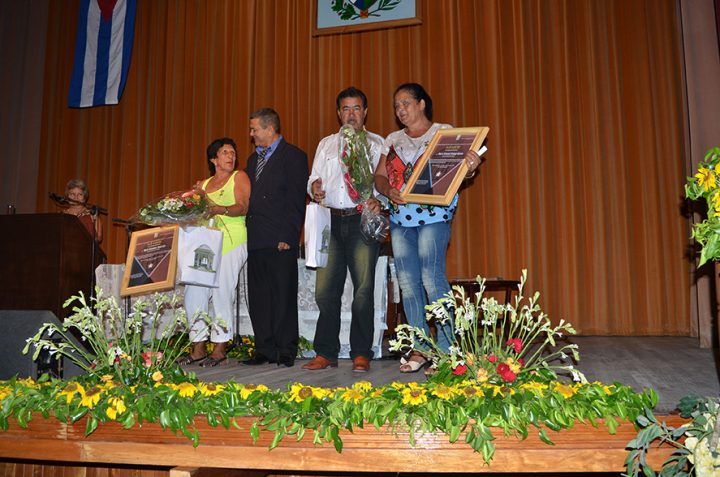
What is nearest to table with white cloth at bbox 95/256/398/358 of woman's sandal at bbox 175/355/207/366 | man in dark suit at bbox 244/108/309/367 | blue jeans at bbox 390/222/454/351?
woman's sandal at bbox 175/355/207/366

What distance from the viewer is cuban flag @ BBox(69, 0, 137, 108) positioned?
711cm

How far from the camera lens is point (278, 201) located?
3617 mm

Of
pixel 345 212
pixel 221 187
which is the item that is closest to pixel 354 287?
pixel 345 212

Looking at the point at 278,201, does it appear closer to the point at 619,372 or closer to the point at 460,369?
the point at 460,369

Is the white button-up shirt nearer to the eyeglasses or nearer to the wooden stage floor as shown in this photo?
the eyeglasses

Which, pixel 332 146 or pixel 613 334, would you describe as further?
pixel 613 334

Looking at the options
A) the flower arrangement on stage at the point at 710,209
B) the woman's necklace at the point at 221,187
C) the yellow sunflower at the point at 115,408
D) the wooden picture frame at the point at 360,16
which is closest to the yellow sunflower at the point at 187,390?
the yellow sunflower at the point at 115,408

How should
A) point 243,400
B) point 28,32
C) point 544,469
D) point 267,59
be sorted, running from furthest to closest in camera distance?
point 28,32 < point 267,59 < point 243,400 < point 544,469

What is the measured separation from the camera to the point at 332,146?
3.45m

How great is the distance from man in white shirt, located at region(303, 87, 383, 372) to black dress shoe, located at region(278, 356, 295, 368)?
0.19m

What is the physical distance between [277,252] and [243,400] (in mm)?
1647

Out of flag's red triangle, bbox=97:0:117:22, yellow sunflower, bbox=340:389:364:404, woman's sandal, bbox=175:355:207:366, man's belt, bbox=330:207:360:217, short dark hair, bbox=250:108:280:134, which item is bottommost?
woman's sandal, bbox=175:355:207:366

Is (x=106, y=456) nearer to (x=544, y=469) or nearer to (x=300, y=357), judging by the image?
(x=544, y=469)

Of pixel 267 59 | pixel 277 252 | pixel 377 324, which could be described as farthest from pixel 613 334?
pixel 267 59
